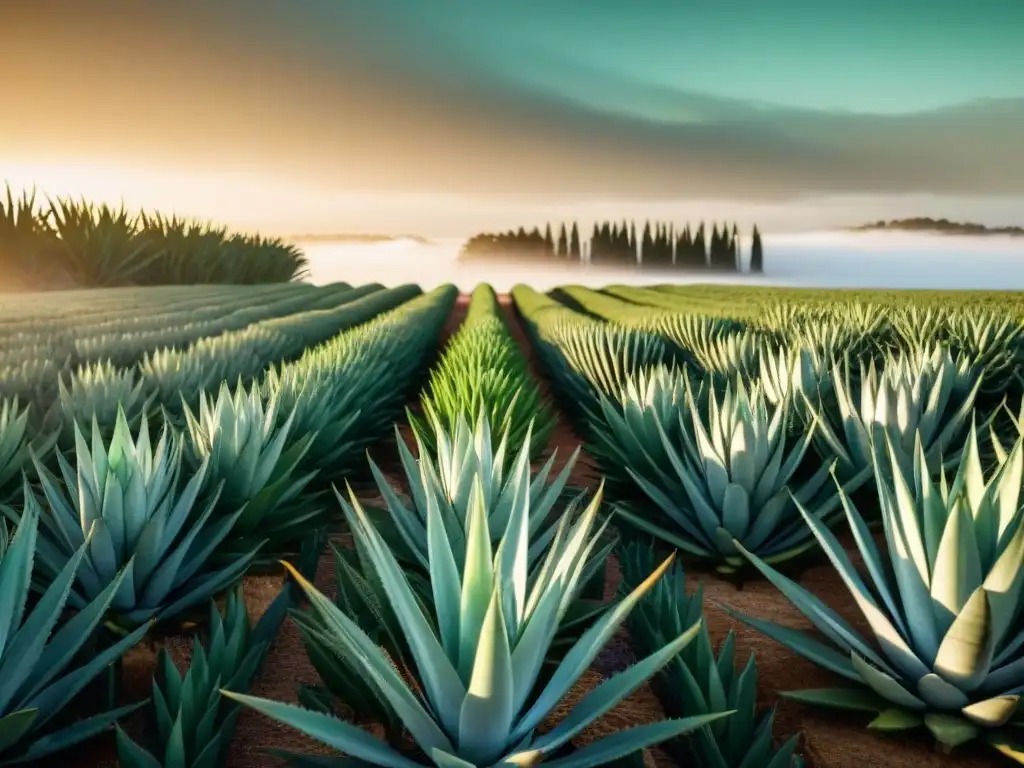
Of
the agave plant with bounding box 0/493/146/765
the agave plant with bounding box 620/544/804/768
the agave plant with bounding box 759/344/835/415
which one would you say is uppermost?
the agave plant with bounding box 759/344/835/415

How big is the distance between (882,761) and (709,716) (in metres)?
1.12

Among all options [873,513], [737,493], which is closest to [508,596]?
[737,493]

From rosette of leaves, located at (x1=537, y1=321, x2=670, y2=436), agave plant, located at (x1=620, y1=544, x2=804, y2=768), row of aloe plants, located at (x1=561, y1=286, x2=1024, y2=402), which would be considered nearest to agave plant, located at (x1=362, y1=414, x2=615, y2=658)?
agave plant, located at (x1=620, y1=544, x2=804, y2=768)

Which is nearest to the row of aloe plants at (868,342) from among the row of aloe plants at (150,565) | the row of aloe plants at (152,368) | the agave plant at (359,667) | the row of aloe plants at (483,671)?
the row of aloe plants at (150,565)

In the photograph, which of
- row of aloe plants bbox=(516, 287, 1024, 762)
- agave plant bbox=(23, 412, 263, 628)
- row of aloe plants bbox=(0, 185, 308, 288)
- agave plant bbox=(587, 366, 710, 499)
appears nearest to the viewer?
row of aloe plants bbox=(516, 287, 1024, 762)

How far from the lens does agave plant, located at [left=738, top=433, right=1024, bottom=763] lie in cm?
224

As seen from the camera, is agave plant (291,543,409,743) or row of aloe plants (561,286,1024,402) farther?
row of aloe plants (561,286,1024,402)

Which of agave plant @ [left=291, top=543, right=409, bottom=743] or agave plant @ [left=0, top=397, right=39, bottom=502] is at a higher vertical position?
agave plant @ [left=0, top=397, right=39, bottom=502]

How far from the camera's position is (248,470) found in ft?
12.3

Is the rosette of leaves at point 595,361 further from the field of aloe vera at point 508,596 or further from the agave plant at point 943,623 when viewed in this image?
the agave plant at point 943,623

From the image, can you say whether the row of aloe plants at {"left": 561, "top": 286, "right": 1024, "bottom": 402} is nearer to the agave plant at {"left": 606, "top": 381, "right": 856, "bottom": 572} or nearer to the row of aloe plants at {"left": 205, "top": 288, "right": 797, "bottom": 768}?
the agave plant at {"left": 606, "top": 381, "right": 856, "bottom": 572}

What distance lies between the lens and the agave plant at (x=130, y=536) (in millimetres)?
2959

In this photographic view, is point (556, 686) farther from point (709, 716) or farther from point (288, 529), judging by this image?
point (288, 529)

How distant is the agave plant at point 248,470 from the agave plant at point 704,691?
1.77 metres
